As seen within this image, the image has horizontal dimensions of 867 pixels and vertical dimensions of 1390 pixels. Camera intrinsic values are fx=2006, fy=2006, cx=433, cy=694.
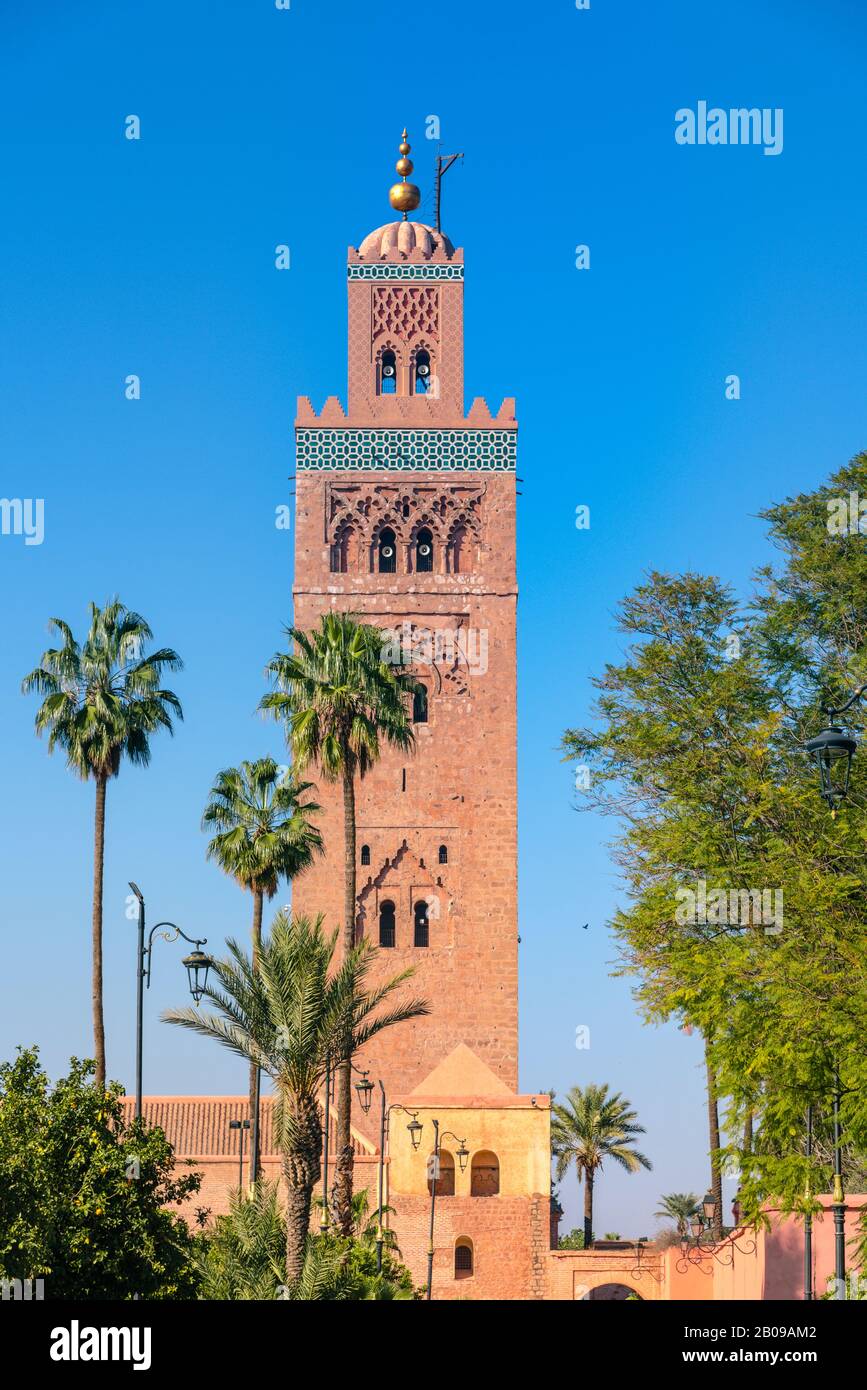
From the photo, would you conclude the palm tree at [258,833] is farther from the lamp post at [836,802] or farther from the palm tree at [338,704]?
the lamp post at [836,802]

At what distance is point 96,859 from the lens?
3606 cm

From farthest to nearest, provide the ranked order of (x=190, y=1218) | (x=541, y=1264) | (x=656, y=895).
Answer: (x=190, y=1218) < (x=541, y=1264) < (x=656, y=895)

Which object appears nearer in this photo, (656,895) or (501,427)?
(656,895)

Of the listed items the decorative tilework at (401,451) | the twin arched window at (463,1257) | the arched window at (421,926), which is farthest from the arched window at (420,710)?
the twin arched window at (463,1257)

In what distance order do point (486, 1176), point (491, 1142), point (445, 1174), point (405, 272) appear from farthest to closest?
point (405, 272) < point (486, 1176) < point (445, 1174) < point (491, 1142)

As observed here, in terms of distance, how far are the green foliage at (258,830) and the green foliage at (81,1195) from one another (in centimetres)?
1613

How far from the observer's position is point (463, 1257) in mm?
44594

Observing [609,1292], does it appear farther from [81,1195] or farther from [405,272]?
[405,272]

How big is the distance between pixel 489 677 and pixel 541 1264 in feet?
51.5

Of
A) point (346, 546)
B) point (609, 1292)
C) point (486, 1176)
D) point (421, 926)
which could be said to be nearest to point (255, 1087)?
point (486, 1176)

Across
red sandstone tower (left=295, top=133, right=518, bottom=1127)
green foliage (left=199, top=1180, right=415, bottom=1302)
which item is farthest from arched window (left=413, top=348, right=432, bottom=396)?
green foliage (left=199, top=1180, right=415, bottom=1302)

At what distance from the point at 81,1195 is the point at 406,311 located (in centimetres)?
3617

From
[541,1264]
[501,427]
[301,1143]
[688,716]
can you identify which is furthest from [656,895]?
[501,427]
